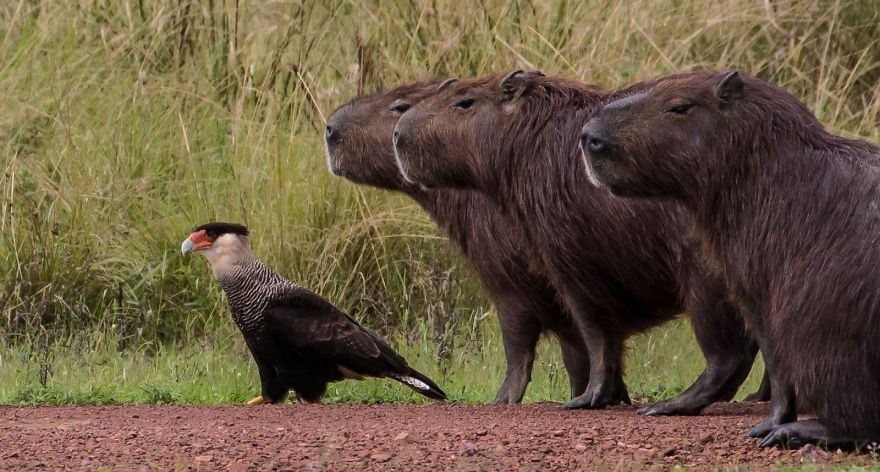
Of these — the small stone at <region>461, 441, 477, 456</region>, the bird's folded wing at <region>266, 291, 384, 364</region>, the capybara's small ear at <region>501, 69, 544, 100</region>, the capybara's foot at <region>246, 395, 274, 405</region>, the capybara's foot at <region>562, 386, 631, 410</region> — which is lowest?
the small stone at <region>461, 441, 477, 456</region>

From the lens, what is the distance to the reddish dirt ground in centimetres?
475

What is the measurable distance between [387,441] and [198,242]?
2.55 meters

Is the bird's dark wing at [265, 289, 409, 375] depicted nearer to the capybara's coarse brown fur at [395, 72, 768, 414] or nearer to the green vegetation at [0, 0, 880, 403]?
the green vegetation at [0, 0, 880, 403]

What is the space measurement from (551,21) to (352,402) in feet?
10.9

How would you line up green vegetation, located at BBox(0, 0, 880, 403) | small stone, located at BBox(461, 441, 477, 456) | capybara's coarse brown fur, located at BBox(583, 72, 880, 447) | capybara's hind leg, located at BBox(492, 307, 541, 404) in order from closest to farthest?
capybara's coarse brown fur, located at BBox(583, 72, 880, 447)
small stone, located at BBox(461, 441, 477, 456)
capybara's hind leg, located at BBox(492, 307, 541, 404)
green vegetation, located at BBox(0, 0, 880, 403)

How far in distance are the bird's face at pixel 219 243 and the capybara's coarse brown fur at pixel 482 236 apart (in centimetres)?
54

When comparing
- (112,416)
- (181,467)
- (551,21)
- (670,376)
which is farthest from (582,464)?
(551,21)

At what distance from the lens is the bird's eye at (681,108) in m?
5.09

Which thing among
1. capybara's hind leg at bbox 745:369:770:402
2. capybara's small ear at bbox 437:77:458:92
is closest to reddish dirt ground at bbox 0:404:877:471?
capybara's hind leg at bbox 745:369:770:402

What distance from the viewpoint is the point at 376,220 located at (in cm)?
848

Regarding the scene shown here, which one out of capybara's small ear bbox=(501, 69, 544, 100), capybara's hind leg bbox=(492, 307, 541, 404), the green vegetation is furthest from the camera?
the green vegetation

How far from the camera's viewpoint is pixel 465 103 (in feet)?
21.7

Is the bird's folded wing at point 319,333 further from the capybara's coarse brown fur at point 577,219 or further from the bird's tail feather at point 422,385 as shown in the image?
the capybara's coarse brown fur at point 577,219

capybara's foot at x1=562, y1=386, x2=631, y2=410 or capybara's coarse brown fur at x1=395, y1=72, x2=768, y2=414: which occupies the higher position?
capybara's coarse brown fur at x1=395, y1=72, x2=768, y2=414
